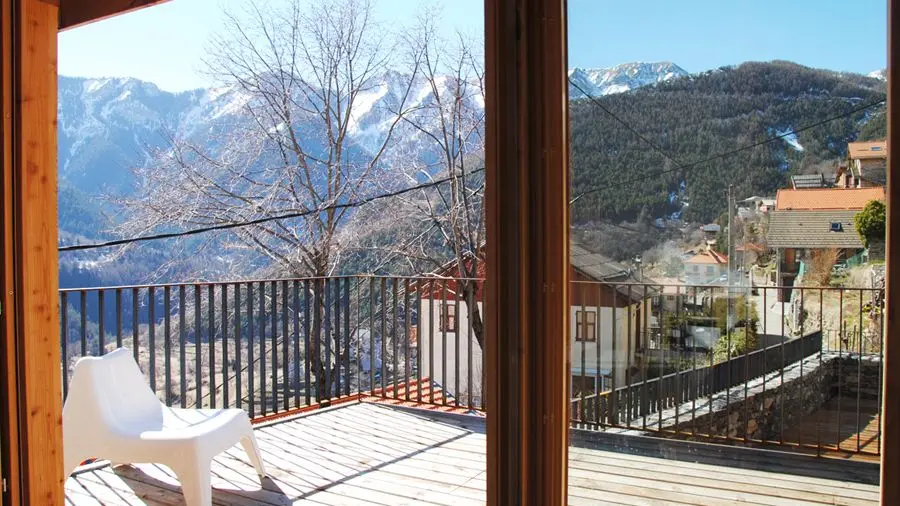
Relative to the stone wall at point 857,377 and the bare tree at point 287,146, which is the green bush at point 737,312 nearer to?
the stone wall at point 857,377

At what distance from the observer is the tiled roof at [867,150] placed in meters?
1.42

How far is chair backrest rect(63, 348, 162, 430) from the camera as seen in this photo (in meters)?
3.07

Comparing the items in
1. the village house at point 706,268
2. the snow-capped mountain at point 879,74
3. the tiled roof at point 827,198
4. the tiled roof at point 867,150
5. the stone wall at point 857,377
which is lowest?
the stone wall at point 857,377

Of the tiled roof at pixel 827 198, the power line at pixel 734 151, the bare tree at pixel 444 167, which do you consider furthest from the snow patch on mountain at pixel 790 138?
the bare tree at pixel 444 167

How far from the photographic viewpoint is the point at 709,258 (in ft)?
5.58

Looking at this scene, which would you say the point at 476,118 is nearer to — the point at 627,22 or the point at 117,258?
the point at 117,258

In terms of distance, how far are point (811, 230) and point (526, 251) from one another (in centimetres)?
78

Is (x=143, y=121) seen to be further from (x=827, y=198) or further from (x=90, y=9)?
(x=827, y=198)

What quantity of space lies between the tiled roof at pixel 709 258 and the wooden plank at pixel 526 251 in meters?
0.39

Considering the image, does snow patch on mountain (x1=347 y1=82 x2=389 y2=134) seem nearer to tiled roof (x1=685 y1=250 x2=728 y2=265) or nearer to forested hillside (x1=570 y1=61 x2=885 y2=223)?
forested hillside (x1=570 y1=61 x2=885 y2=223)

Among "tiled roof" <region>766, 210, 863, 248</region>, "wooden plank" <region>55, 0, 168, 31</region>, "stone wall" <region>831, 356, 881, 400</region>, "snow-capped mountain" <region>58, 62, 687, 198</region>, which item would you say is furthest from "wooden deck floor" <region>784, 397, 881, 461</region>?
"snow-capped mountain" <region>58, 62, 687, 198</region>

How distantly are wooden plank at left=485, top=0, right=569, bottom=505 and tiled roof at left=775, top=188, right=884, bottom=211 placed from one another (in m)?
0.61

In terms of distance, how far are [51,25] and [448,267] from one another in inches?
231

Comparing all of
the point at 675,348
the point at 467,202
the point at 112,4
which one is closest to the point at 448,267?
the point at 467,202
